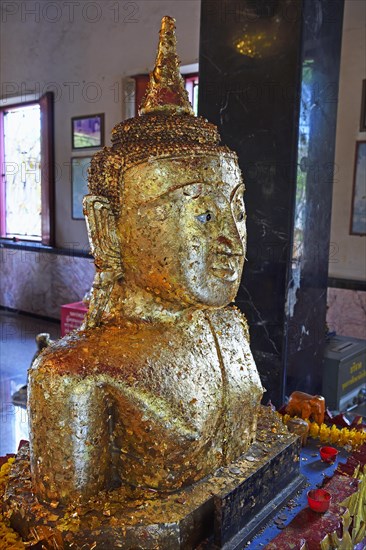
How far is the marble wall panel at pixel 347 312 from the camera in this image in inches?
153

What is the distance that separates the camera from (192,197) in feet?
4.32

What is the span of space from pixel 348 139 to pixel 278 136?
154 centimetres

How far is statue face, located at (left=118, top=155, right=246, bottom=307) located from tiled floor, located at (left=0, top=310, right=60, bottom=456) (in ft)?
6.81

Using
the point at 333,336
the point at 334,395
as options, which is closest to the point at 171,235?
the point at 334,395

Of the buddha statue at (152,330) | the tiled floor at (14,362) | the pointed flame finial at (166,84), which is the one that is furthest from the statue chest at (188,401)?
the tiled floor at (14,362)

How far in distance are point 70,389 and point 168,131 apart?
0.67 m

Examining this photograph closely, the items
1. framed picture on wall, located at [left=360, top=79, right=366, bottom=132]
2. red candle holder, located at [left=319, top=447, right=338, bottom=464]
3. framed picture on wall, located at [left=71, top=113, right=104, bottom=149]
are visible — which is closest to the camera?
red candle holder, located at [left=319, top=447, right=338, bottom=464]

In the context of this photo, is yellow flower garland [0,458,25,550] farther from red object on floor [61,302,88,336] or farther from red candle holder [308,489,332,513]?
red object on floor [61,302,88,336]

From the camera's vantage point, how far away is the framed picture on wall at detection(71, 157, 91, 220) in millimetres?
5562

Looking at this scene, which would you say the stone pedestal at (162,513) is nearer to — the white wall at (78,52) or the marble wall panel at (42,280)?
the white wall at (78,52)

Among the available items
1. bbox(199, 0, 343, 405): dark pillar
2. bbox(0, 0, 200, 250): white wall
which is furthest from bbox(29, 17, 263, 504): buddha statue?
bbox(0, 0, 200, 250): white wall

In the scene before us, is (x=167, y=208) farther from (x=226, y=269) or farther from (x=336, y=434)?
(x=336, y=434)

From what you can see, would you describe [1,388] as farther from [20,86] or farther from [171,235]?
[20,86]

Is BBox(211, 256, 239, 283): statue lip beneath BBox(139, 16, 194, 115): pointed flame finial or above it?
beneath
